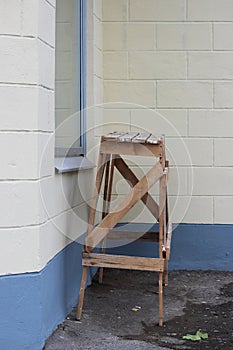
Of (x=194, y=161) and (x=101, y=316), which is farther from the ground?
(x=194, y=161)

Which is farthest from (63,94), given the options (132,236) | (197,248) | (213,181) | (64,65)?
(197,248)

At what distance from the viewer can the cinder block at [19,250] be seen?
10.9 ft

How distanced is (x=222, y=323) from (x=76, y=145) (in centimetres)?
187

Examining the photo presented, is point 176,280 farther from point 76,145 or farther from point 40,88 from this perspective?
point 40,88

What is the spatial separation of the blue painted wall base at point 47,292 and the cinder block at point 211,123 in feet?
3.01

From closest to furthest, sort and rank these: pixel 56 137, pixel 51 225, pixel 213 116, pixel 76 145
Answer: pixel 51 225, pixel 56 137, pixel 76 145, pixel 213 116

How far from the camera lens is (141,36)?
5.64 metres

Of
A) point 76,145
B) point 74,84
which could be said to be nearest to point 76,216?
point 76,145

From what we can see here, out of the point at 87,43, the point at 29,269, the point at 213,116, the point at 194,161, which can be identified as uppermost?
the point at 87,43

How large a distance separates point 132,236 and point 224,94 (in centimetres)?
169

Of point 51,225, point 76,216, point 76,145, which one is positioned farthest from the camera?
point 76,145

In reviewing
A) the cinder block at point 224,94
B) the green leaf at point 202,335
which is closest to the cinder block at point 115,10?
the cinder block at point 224,94

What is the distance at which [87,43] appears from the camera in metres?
5.20

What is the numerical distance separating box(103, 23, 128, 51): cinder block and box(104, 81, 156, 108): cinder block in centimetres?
36
